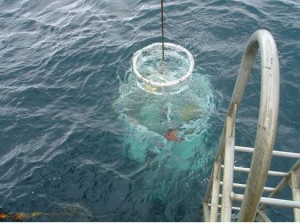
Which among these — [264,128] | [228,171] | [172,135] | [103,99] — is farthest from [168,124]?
[264,128]

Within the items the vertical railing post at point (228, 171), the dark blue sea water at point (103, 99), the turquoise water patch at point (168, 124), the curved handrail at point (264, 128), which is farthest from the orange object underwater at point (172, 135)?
the curved handrail at point (264, 128)

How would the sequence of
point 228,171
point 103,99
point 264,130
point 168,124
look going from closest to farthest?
point 264,130 → point 228,171 → point 168,124 → point 103,99

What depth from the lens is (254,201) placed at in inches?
80.7

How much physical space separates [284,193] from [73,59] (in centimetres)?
751

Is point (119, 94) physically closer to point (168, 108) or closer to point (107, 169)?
point (168, 108)

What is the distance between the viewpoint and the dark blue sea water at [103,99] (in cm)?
651

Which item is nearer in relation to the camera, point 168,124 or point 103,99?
point 168,124

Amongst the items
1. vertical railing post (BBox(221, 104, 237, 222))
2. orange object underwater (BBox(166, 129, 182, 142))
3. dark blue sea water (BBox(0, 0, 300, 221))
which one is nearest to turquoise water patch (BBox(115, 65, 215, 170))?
orange object underwater (BBox(166, 129, 182, 142))

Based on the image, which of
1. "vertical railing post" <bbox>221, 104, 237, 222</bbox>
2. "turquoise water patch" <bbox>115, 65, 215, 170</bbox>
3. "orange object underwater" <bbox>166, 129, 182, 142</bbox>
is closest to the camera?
"vertical railing post" <bbox>221, 104, 237, 222</bbox>

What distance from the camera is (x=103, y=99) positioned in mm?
8750

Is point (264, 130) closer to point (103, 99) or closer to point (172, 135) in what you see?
point (172, 135)

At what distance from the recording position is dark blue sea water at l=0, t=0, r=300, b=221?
651 centimetres

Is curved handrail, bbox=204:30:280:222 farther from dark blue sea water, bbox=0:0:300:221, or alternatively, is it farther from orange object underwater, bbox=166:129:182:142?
orange object underwater, bbox=166:129:182:142

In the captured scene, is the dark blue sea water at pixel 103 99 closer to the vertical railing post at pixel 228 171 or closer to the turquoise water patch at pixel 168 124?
the turquoise water patch at pixel 168 124
